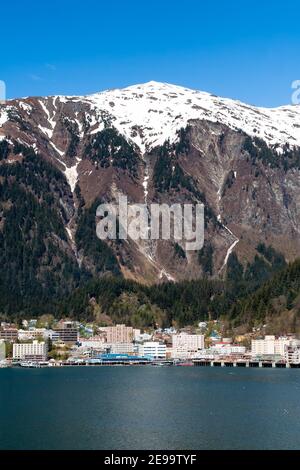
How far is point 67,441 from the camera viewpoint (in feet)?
278

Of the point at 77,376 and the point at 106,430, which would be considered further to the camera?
the point at 77,376

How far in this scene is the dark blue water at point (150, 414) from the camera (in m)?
84.6

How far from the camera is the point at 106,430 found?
91375 millimetres

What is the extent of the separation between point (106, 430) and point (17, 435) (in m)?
8.56

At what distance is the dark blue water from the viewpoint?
84562 mm

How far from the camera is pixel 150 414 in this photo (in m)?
104

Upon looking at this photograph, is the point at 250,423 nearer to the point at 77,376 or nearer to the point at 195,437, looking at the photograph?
the point at 195,437

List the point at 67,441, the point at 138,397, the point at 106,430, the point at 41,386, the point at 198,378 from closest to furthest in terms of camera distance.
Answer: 1. the point at 67,441
2. the point at 106,430
3. the point at 138,397
4. the point at 41,386
5. the point at 198,378

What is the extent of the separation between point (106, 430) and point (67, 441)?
738 centimetres

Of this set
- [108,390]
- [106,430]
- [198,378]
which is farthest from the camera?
[198,378]

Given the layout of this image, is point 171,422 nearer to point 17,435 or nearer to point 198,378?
point 17,435
